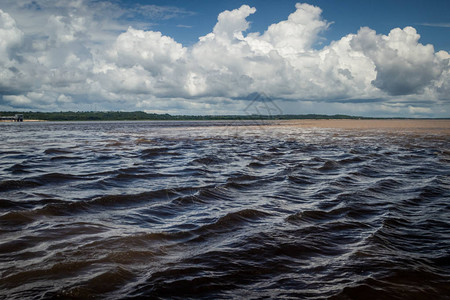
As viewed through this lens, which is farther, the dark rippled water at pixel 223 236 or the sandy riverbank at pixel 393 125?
the sandy riverbank at pixel 393 125

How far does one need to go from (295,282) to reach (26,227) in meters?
5.78

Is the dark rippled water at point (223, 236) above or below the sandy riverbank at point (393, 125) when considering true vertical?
below

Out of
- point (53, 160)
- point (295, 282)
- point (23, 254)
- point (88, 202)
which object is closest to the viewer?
point (295, 282)

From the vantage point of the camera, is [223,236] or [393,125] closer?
[223,236]

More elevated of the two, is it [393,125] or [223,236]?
[393,125]

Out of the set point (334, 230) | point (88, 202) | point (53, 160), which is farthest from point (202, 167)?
point (334, 230)

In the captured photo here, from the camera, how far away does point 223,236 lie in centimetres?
658

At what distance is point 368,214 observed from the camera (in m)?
8.03

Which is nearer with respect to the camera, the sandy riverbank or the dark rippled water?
the dark rippled water

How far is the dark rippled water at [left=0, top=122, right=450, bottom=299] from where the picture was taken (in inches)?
176

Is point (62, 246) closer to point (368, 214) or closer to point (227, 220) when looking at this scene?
point (227, 220)

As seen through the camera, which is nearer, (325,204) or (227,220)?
(227,220)

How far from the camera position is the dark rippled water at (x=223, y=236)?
14.7ft

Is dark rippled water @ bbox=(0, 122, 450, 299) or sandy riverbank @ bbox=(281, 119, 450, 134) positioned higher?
sandy riverbank @ bbox=(281, 119, 450, 134)
